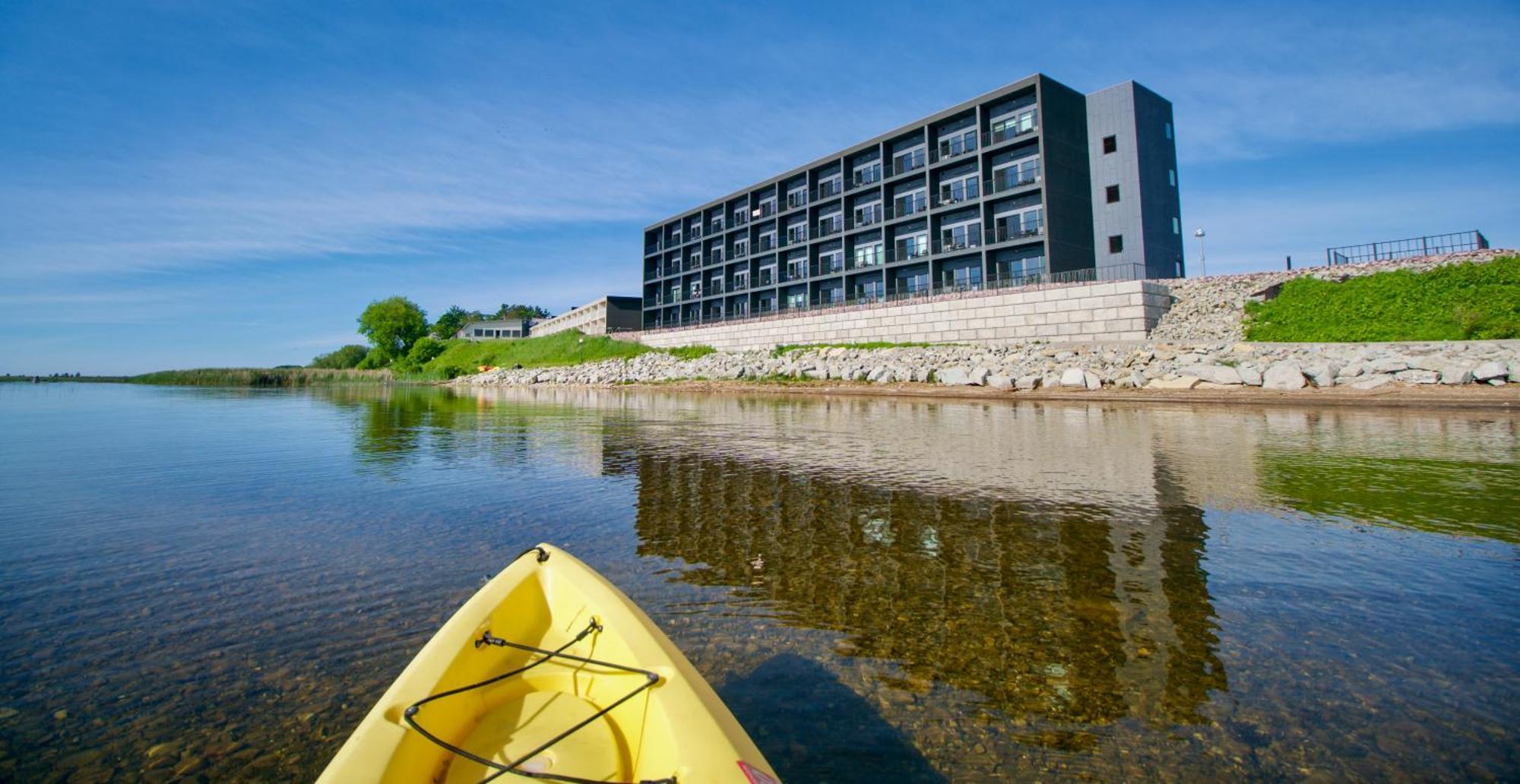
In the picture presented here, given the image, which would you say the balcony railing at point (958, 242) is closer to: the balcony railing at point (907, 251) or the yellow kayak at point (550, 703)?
the balcony railing at point (907, 251)

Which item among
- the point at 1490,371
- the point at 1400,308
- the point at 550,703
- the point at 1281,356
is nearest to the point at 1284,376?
the point at 1281,356

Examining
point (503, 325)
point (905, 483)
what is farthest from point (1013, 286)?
point (503, 325)

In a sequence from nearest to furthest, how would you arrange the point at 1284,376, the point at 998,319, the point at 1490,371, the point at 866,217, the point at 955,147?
the point at 1490,371, the point at 1284,376, the point at 998,319, the point at 955,147, the point at 866,217

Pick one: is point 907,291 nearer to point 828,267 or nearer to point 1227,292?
point 828,267

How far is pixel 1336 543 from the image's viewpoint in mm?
5777

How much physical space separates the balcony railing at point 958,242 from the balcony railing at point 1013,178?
2752 mm

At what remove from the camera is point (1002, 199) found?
38500 mm

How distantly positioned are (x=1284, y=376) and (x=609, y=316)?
6175 cm

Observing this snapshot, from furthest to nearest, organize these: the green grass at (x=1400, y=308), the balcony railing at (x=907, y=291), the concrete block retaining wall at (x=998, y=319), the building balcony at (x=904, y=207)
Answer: the building balcony at (x=904, y=207), the balcony railing at (x=907, y=291), the concrete block retaining wall at (x=998, y=319), the green grass at (x=1400, y=308)

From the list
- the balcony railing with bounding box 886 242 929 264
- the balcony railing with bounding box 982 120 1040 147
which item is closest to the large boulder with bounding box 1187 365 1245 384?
the balcony railing with bounding box 982 120 1040 147

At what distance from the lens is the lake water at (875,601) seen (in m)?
2.94

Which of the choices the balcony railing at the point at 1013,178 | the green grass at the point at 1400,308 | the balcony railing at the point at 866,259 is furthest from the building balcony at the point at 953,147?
the green grass at the point at 1400,308

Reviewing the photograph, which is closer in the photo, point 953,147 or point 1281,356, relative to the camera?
point 1281,356

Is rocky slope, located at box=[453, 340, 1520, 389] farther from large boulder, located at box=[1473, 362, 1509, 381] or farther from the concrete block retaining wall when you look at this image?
the concrete block retaining wall
